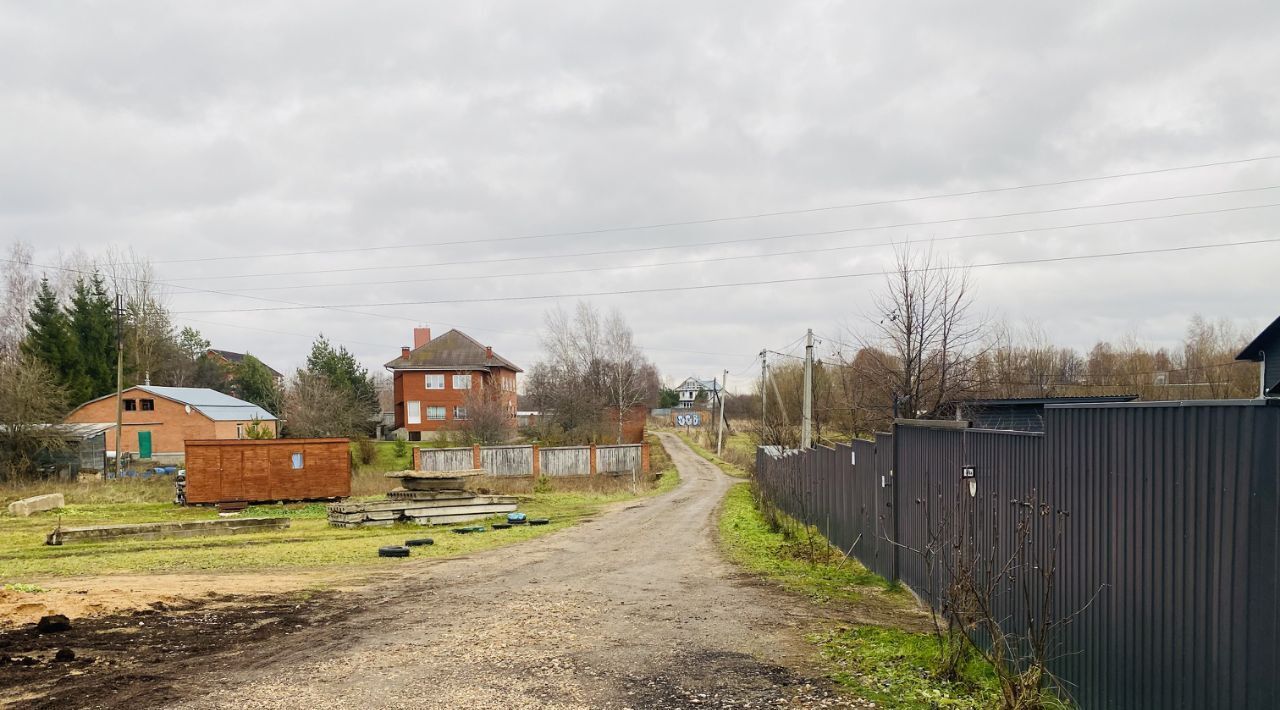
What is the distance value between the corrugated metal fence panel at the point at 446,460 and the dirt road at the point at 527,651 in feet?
84.3

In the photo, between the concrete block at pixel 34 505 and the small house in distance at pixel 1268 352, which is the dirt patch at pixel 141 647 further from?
the small house in distance at pixel 1268 352

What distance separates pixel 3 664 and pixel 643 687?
5814 mm

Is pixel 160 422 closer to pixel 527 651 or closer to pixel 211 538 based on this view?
pixel 211 538

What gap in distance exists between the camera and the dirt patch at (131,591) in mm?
10008

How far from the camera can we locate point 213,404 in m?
50.6

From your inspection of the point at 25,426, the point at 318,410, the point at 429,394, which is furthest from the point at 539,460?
the point at 429,394

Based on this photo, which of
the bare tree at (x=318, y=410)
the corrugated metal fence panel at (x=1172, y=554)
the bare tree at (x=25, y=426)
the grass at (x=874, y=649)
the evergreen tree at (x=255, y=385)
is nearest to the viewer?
the corrugated metal fence panel at (x=1172, y=554)

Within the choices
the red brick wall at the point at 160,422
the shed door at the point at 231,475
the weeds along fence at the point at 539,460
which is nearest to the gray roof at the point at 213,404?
the red brick wall at the point at 160,422

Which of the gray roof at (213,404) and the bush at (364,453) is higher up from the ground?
the gray roof at (213,404)

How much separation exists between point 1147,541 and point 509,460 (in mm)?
36973

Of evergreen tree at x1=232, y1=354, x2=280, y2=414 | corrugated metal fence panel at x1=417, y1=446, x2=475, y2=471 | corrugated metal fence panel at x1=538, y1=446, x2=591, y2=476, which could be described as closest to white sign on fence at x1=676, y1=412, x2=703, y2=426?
evergreen tree at x1=232, y1=354, x2=280, y2=414

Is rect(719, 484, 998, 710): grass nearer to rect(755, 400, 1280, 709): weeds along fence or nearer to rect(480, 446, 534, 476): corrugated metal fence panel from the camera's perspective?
rect(755, 400, 1280, 709): weeds along fence

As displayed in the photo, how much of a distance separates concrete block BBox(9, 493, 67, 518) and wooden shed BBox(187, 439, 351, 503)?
4.43 m

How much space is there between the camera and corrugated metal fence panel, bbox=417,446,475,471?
39219 millimetres
